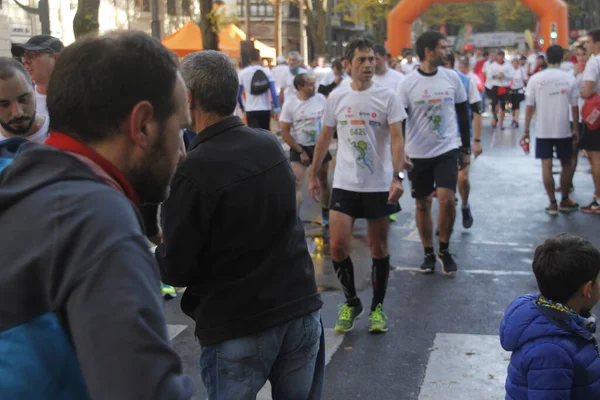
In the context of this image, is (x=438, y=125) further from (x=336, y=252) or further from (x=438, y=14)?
(x=438, y=14)

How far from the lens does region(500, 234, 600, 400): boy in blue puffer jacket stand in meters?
2.85

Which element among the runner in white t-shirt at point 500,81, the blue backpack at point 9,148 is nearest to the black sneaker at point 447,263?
the blue backpack at point 9,148

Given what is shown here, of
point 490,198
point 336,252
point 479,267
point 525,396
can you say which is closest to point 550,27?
point 490,198

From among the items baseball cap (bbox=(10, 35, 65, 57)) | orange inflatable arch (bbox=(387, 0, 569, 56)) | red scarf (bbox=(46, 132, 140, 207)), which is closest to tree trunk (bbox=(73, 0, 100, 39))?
baseball cap (bbox=(10, 35, 65, 57))

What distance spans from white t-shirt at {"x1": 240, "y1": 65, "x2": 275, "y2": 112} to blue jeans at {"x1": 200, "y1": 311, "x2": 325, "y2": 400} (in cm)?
1252

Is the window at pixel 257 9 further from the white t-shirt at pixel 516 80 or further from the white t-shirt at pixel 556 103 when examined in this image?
the white t-shirt at pixel 556 103

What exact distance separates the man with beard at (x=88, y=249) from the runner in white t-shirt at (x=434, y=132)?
20.3ft

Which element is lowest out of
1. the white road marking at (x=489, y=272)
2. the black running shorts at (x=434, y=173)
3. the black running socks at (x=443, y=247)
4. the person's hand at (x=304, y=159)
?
the white road marking at (x=489, y=272)

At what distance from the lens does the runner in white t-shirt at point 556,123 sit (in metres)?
10.6

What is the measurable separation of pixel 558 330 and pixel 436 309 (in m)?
3.68

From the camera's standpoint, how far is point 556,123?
34.7 feet

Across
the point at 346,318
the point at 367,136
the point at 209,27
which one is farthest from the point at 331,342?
the point at 209,27

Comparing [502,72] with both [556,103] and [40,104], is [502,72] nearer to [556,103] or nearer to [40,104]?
[556,103]

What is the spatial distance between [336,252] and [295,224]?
2.96 m
